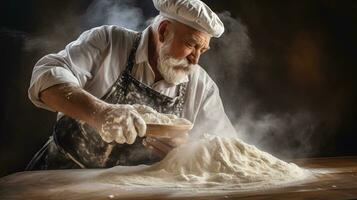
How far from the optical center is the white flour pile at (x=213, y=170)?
2213mm

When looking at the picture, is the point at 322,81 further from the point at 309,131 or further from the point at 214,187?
the point at 214,187

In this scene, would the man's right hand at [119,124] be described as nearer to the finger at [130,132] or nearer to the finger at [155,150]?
the finger at [130,132]

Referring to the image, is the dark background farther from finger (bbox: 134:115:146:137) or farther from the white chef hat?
finger (bbox: 134:115:146:137)

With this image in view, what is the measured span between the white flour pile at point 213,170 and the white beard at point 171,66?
1.43 feet

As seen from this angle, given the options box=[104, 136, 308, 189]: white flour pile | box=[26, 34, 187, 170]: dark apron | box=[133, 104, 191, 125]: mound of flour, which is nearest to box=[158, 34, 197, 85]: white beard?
box=[26, 34, 187, 170]: dark apron

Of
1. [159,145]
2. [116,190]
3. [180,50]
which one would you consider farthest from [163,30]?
[116,190]

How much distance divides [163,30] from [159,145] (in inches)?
26.6

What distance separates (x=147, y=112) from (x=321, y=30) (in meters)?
1.68

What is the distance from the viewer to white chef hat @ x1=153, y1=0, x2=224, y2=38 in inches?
104

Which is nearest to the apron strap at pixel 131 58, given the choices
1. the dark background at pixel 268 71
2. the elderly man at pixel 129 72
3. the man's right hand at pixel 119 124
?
the elderly man at pixel 129 72

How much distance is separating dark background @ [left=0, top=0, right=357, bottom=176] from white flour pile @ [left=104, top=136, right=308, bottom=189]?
0.69 meters

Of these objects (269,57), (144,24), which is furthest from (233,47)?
(144,24)

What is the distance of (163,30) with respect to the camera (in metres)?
2.76

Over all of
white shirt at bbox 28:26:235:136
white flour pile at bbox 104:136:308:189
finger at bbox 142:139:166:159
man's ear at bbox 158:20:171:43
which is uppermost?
man's ear at bbox 158:20:171:43
